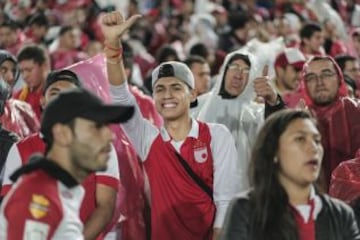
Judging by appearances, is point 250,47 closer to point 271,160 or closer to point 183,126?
point 183,126

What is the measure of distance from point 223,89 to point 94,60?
1.12 m

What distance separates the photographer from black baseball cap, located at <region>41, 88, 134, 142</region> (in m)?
4.83

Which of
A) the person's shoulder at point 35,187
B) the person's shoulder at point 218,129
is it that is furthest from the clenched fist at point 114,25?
the person's shoulder at point 35,187

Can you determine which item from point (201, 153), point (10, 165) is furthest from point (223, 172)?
point (10, 165)

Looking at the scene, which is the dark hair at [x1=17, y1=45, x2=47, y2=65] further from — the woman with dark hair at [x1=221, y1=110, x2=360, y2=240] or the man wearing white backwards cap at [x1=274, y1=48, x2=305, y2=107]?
the woman with dark hair at [x1=221, y1=110, x2=360, y2=240]

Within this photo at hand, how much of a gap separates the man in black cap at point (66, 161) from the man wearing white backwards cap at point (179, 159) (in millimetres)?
1784

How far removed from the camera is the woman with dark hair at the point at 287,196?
4934 millimetres

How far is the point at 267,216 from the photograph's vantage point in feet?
16.2

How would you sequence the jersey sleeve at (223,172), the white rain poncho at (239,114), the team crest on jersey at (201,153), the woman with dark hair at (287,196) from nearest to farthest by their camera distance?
1. the woman with dark hair at (287,196)
2. the jersey sleeve at (223,172)
3. the team crest on jersey at (201,153)
4. the white rain poncho at (239,114)

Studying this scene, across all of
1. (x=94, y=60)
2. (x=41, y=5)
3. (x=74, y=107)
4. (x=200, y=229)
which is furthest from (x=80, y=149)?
(x=41, y=5)

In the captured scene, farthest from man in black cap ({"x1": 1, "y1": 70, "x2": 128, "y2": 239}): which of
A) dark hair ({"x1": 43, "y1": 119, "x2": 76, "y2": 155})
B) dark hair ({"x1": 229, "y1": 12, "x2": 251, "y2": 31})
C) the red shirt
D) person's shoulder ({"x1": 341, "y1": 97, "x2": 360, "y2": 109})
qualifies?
dark hair ({"x1": 229, "y1": 12, "x2": 251, "y2": 31})

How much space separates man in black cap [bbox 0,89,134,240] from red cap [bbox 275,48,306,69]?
610cm

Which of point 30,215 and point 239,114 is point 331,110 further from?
point 30,215

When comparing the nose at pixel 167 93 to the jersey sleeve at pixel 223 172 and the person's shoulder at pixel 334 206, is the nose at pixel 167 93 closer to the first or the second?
the jersey sleeve at pixel 223 172
